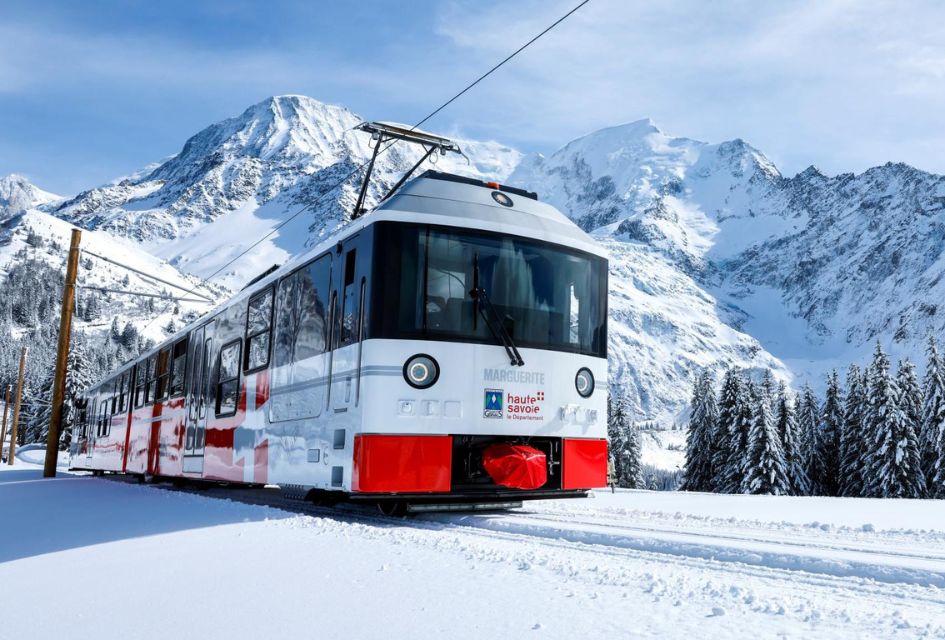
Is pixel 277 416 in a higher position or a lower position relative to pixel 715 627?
higher

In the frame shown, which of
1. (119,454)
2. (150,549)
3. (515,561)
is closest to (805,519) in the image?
(515,561)

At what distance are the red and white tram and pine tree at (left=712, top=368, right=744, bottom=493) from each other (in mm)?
38189

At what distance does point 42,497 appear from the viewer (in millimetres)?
12586

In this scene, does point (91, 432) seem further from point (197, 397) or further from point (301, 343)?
point (301, 343)

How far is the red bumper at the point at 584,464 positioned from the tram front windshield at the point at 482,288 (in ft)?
3.33

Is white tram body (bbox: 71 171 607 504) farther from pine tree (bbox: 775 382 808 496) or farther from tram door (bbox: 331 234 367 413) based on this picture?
pine tree (bbox: 775 382 808 496)

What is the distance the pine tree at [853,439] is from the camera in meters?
44.4

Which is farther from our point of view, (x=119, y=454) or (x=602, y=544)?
(x=119, y=454)

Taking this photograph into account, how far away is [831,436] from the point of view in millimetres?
50875

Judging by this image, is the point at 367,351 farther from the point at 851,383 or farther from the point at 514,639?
the point at 851,383

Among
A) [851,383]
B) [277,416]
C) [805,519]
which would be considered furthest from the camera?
[851,383]

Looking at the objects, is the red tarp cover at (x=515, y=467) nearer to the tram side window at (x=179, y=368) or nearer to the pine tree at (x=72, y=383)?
the tram side window at (x=179, y=368)

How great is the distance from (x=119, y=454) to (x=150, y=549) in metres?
17.3

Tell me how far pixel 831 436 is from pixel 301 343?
1899 inches
